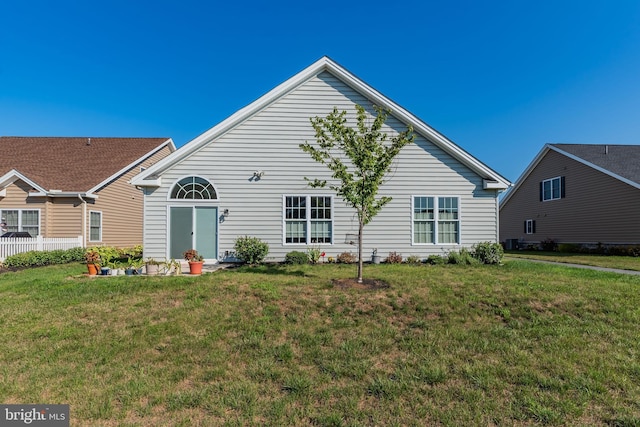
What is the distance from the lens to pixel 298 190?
1212 cm

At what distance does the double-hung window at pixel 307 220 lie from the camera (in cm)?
1215

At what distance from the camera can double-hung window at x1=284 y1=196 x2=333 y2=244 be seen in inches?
478

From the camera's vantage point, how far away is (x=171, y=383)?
3953 mm

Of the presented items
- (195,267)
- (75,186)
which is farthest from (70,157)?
(195,267)

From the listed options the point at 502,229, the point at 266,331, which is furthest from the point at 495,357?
the point at 502,229

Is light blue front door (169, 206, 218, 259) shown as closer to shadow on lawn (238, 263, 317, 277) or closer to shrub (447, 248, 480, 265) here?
shadow on lawn (238, 263, 317, 277)

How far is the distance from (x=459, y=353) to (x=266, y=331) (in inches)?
113

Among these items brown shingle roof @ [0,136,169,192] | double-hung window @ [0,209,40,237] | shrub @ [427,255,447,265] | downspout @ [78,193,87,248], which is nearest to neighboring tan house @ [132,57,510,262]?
shrub @ [427,255,447,265]

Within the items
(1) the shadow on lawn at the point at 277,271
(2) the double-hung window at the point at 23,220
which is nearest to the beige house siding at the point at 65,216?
(2) the double-hung window at the point at 23,220

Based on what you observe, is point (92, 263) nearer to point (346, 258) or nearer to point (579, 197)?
point (346, 258)

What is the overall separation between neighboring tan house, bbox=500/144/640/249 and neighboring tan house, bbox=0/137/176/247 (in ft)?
87.4

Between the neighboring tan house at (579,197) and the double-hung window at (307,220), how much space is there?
17064 mm

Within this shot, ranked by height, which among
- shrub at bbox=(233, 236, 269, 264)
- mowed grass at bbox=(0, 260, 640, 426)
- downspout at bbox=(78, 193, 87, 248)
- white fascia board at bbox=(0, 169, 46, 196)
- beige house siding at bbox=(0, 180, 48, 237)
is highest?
white fascia board at bbox=(0, 169, 46, 196)

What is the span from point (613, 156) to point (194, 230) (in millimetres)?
24996
